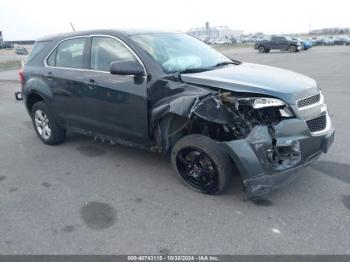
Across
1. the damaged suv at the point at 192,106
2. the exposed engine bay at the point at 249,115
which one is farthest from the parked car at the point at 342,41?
the exposed engine bay at the point at 249,115

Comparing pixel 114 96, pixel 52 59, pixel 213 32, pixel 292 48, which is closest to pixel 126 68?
pixel 114 96

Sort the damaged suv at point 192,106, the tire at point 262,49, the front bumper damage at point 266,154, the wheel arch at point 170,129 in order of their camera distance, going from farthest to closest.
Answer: the tire at point 262,49, the wheel arch at point 170,129, the damaged suv at point 192,106, the front bumper damage at point 266,154

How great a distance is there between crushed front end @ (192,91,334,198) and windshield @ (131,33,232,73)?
0.84m

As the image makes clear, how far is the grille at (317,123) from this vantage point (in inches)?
141

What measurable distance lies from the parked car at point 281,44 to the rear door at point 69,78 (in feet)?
106

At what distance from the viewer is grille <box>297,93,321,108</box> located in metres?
3.51

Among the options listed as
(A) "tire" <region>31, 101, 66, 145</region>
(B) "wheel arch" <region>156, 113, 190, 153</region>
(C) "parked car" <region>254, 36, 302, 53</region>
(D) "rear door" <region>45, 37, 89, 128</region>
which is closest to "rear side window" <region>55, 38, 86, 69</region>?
(D) "rear door" <region>45, 37, 89, 128</region>

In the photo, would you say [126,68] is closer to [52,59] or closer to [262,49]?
[52,59]

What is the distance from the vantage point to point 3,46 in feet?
203

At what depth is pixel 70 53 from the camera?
505 centimetres

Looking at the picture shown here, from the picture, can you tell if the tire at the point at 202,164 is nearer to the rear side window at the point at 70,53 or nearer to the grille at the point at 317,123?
the grille at the point at 317,123

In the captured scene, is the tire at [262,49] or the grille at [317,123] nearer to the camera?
the grille at [317,123]

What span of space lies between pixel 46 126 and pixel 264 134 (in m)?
3.92

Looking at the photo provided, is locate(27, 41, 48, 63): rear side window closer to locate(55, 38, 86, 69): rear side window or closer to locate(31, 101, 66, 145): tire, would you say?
locate(55, 38, 86, 69): rear side window
